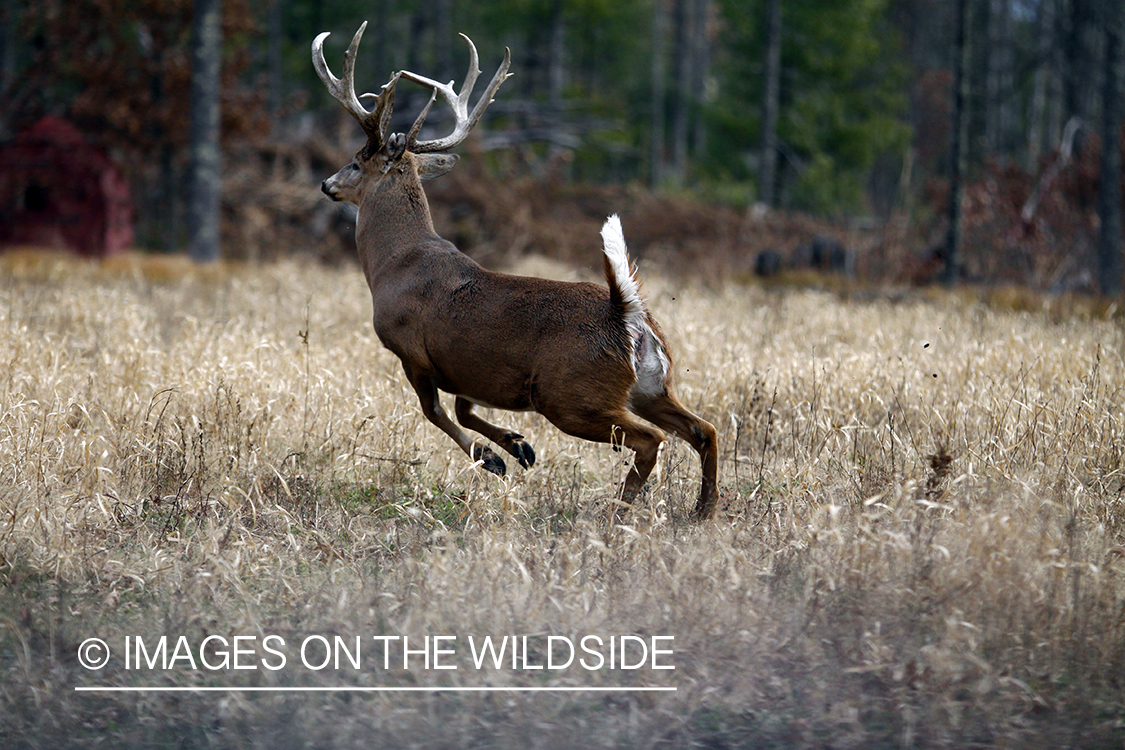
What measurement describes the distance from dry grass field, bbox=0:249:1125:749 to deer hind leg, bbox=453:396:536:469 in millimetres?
136

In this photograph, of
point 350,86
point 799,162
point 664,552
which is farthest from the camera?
point 799,162

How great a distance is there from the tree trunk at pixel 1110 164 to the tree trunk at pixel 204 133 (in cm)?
1160

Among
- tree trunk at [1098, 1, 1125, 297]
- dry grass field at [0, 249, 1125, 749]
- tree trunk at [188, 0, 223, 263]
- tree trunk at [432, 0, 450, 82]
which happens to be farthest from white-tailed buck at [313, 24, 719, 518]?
tree trunk at [432, 0, 450, 82]

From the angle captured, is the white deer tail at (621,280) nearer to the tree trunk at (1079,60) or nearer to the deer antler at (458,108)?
the deer antler at (458,108)

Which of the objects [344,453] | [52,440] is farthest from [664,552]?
[52,440]

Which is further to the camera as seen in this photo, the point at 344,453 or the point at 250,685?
the point at 344,453

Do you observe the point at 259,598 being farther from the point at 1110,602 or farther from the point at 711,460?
the point at 1110,602

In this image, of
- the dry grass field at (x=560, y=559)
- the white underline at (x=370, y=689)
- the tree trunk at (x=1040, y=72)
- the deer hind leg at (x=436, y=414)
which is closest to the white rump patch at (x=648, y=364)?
the dry grass field at (x=560, y=559)

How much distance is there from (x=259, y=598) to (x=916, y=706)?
2.34 meters

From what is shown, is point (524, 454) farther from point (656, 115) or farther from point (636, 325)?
point (656, 115)

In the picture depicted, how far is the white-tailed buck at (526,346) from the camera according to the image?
484cm

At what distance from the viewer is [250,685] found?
3.49 metres

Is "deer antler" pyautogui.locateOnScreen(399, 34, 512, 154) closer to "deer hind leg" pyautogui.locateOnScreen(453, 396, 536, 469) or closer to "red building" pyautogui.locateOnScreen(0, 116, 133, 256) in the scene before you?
"deer hind leg" pyautogui.locateOnScreen(453, 396, 536, 469)

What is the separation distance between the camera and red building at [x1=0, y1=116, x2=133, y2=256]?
15.8 meters
